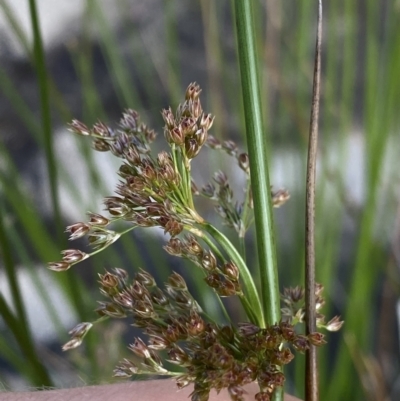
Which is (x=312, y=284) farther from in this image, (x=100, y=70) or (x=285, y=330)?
(x=100, y=70)

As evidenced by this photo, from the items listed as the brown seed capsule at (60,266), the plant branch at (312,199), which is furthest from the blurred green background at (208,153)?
the plant branch at (312,199)

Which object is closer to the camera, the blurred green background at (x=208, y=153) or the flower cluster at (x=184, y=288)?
the flower cluster at (x=184, y=288)

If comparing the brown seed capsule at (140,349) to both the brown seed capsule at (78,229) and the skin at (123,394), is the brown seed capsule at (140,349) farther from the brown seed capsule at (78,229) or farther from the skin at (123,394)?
the skin at (123,394)

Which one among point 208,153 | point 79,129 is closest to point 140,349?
point 79,129

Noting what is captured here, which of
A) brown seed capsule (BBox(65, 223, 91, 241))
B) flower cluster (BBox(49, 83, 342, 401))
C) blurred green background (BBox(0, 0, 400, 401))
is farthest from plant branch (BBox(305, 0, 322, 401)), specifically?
blurred green background (BBox(0, 0, 400, 401))

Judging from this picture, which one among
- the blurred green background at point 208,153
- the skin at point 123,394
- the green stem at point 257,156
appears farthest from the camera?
the blurred green background at point 208,153

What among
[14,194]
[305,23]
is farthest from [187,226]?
[305,23]

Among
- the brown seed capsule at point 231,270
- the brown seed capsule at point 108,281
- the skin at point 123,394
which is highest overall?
the brown seed capsule at point 108,281

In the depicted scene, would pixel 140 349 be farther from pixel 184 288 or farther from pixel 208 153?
pixel 208 153
